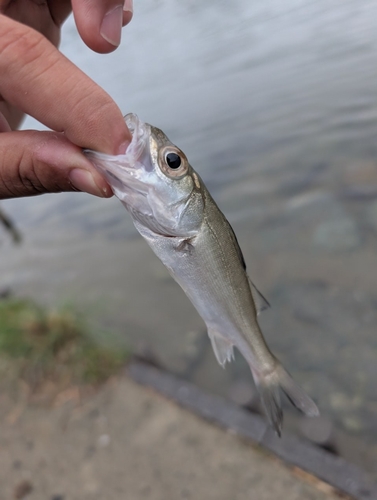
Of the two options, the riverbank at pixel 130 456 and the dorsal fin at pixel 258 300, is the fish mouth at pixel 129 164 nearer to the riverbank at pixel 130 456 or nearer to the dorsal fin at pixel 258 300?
the dorsal fin at pixel 258 300

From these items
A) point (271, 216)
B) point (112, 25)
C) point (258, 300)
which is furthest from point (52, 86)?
point (271, 216)

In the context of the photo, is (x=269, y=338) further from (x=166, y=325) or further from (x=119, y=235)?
(x=119, y=235)

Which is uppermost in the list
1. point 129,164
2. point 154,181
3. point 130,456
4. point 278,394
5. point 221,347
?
point 129,164

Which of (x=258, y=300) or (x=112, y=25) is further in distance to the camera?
(x=258, y=300)

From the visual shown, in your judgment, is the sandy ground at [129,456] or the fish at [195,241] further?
the sandy ground at [129,456]

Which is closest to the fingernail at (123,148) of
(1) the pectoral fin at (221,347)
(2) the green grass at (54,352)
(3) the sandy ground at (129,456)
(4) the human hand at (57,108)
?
(4) the human hand at (57,108)

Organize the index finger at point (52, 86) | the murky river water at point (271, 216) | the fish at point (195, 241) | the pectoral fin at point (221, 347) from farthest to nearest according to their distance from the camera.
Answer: the murky river water at point (271, 216), the pectoral fin at point (221, 347), the fish at point (195, 241), the index finger at point (52, 86)

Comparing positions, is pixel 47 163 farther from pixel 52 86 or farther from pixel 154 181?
pixel 154 181

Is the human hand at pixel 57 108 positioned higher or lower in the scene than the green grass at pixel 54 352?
higher

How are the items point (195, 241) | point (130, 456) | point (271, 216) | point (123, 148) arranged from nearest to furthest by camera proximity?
point (123, 148), point (195, 241), point (130, 456), point (271, 216)
